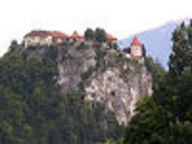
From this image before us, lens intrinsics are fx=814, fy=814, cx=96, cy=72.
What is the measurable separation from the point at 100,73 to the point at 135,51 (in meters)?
9.93

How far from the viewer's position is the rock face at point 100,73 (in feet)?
621

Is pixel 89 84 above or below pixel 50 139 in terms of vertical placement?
above

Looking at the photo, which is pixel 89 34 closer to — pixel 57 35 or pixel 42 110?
pixel 57 35

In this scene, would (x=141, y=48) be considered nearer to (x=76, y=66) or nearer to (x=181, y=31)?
(x=76, y=66)

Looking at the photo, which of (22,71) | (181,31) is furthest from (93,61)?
(181,31)

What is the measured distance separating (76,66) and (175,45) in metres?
123

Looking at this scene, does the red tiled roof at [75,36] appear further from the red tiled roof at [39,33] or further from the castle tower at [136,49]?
the castle tower at [136,49]

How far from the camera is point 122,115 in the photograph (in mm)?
194625

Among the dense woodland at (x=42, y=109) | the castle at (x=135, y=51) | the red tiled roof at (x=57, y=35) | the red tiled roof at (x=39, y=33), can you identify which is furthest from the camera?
the castle at (x=135, y=51)

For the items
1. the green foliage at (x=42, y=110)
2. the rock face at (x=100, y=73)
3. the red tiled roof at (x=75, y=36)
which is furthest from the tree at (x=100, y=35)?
the green foliage at (x=42, y=110)

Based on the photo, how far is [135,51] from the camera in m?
194

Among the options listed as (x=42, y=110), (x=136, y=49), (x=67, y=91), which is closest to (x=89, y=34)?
(x=136, y=49)

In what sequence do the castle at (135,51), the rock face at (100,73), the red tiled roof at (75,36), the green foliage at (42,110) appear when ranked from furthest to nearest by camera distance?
the castle at (135,51) < the rock face at (100,73) < the red tiled roof at (75,36) < the green foliage at (42,110)

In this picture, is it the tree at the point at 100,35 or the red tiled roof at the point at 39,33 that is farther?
the red tiled roof at the point at 39,33
